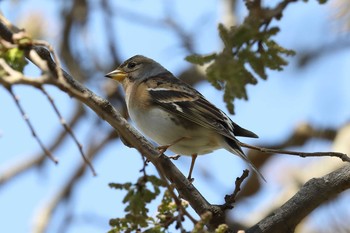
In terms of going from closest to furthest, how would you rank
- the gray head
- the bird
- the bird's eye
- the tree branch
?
the tree branch
the bird
the gray head
the bird's eye

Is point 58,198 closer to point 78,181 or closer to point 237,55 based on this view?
point 78,181

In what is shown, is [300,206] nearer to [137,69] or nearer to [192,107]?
[192,107]

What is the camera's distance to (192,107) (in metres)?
5.33

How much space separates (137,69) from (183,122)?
1579mm

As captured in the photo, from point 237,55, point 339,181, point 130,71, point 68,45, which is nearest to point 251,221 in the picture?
point 130,71

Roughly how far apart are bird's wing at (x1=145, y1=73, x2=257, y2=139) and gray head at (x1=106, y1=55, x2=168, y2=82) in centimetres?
63

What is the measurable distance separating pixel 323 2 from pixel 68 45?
5.07 m

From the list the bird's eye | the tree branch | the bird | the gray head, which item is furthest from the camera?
the bird's eye

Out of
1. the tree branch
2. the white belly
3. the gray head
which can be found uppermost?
the gray head

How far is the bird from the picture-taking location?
5.08 metres

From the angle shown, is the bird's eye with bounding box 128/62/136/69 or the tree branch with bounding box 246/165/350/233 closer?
the tree branch with bounding box 246/165/350/233

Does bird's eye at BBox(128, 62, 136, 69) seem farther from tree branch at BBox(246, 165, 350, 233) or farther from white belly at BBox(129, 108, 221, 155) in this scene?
tree branch at BBox(246, 165, 350, 233)

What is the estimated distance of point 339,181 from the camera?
3701mm

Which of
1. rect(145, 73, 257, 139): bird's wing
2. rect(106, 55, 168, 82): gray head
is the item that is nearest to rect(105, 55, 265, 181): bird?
rect(145, 73, 257, 139): bird's wing
